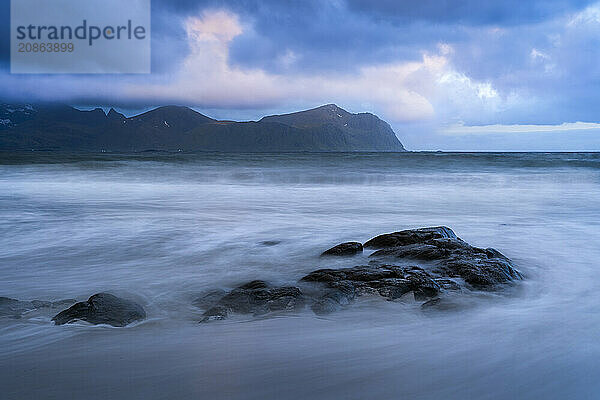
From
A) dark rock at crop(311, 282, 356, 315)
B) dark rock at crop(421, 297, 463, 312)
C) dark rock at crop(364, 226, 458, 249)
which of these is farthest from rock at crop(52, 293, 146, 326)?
dark rock at crop(364, 226, 458, 249)

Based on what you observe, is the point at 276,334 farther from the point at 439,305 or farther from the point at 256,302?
the point at 439,305

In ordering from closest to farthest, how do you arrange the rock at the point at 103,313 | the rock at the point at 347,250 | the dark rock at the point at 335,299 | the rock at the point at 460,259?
the rock at the point at 103,313 → the dark rock at the point at 335,299 → the rock at the point at 460,259 → the rock at the point at 347,250

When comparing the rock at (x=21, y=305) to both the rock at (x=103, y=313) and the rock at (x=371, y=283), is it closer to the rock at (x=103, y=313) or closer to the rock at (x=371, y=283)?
the rock at (x=103, y=313)

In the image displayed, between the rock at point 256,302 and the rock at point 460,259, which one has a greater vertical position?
the rock at point 460,259

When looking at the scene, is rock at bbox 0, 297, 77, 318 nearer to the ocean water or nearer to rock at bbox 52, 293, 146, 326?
the ocean water

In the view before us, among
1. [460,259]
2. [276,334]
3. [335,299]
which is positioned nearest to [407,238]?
[460,259]

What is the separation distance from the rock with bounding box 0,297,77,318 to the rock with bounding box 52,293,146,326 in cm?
35

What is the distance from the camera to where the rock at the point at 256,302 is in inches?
140

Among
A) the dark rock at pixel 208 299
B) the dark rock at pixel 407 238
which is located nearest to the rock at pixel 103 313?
the dark rock at pixel 208 299

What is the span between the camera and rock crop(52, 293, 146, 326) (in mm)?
3297

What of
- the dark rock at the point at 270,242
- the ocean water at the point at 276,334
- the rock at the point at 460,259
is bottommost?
the ocean water at the point at 276,334

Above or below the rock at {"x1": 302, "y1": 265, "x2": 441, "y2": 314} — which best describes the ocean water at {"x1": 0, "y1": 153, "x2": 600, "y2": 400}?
below

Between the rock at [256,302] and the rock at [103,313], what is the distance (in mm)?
543

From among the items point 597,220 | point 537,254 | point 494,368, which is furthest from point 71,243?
point 597,220
